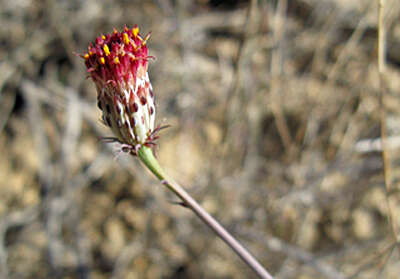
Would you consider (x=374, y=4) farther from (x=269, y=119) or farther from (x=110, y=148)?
(x=110, y=148)

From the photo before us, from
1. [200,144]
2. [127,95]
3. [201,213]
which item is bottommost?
[201,213]

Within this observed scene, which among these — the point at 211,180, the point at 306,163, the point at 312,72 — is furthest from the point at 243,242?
the point at 312,72

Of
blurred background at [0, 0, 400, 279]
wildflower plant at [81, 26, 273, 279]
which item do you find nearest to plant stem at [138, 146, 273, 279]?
wildflower plant at [81, 26, 273, 279]

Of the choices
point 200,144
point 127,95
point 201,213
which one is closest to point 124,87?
point 127,95

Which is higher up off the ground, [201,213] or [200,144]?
[200,144]

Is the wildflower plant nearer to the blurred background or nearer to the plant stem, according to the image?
the plant stem

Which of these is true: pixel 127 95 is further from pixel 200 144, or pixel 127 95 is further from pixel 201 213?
pixel 200 144

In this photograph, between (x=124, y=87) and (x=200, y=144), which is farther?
(x=200, y=144)
